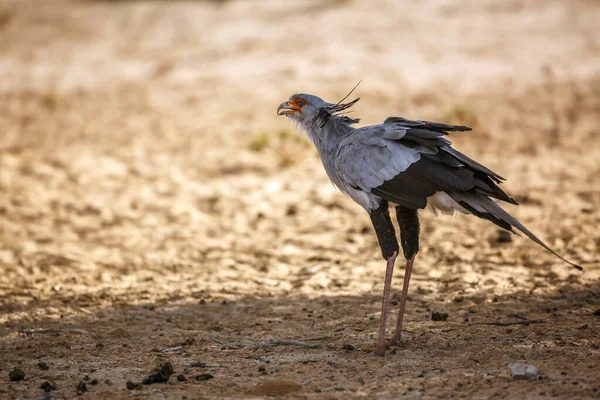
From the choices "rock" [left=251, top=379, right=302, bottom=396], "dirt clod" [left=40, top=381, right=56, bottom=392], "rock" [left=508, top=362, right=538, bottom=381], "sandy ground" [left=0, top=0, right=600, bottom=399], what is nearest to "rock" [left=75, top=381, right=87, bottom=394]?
"sandy ground" [left=0, top=0, right=600, bottom=399]

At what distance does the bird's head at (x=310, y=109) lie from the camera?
5.18 metres

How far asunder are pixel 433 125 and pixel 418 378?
162 cm

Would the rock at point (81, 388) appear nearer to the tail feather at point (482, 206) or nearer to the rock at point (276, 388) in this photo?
the rock at point (276, 388)

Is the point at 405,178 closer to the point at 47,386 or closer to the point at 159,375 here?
the point at 159,375

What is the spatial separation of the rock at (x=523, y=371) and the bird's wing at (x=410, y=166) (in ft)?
3.47

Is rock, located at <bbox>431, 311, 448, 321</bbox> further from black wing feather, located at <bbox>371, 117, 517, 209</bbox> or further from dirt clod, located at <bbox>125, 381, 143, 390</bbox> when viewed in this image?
dirt clod, located at <bbox>125, 381, 143, 390</bbox>

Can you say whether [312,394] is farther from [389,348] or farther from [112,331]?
[112,331]

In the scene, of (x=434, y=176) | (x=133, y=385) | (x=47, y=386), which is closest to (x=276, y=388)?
(x=133, y=385)

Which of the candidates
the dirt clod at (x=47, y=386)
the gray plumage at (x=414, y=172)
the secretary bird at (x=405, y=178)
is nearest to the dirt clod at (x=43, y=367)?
the dirt clod at (x=47, y=386)

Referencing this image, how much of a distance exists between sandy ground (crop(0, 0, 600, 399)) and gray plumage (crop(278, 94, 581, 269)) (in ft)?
3.03

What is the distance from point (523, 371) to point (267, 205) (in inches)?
184

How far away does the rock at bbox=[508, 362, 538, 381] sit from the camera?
3.94 meters

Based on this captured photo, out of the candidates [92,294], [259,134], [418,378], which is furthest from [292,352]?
[259,134]

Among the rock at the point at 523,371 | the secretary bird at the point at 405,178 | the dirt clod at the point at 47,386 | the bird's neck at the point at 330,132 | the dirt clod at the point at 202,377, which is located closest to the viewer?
the rock at the point at 523,371
